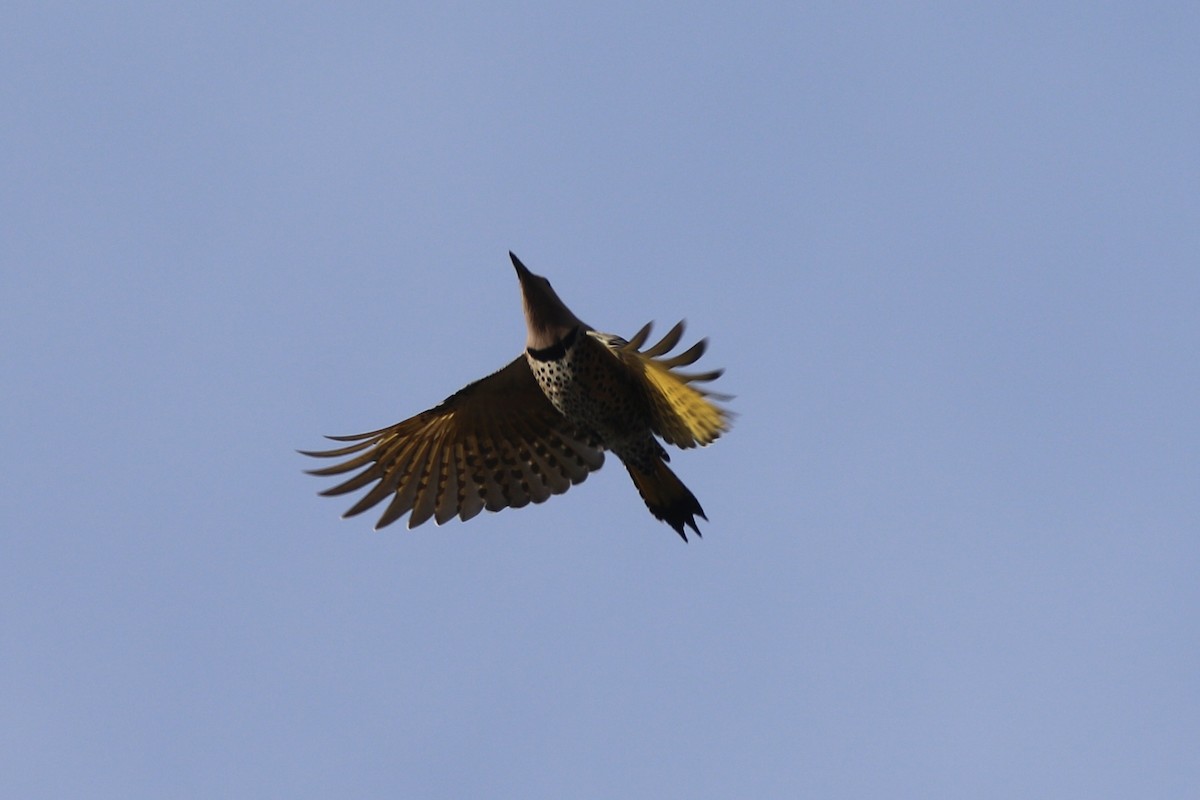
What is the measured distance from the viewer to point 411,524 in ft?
34.4

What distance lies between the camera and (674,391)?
8.69 m

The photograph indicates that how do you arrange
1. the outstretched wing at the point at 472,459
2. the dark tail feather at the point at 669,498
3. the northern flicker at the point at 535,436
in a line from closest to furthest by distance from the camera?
the northern flicker at the point at 535,436
the dark tail feather at the point at 669,498
the outstretched wing at the point at 472,459

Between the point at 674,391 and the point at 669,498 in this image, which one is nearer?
the point at 674,391

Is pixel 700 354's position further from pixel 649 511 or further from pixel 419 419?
pixel 419 419

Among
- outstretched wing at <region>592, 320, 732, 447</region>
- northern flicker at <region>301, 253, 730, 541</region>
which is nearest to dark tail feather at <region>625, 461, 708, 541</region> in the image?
northern flicker at <region>301, 253, 730, 541</region>

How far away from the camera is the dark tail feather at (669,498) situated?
31.9 feet

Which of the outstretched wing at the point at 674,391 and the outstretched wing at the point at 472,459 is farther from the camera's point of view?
the outstretched wing at the point at 472,459

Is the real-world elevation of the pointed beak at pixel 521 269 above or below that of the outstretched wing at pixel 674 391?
above

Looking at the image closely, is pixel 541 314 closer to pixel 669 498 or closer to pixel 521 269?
pixel 521 269

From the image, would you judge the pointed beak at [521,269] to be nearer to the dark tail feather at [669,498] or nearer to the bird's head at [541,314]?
the bird's head at [541,314]

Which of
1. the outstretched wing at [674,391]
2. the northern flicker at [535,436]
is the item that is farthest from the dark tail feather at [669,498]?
the outstretched wing at [674,391]

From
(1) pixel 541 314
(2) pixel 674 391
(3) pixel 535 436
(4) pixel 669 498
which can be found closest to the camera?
(2) pixel 674 391

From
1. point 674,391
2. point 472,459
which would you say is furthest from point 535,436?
point 674,391

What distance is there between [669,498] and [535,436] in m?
1.19
